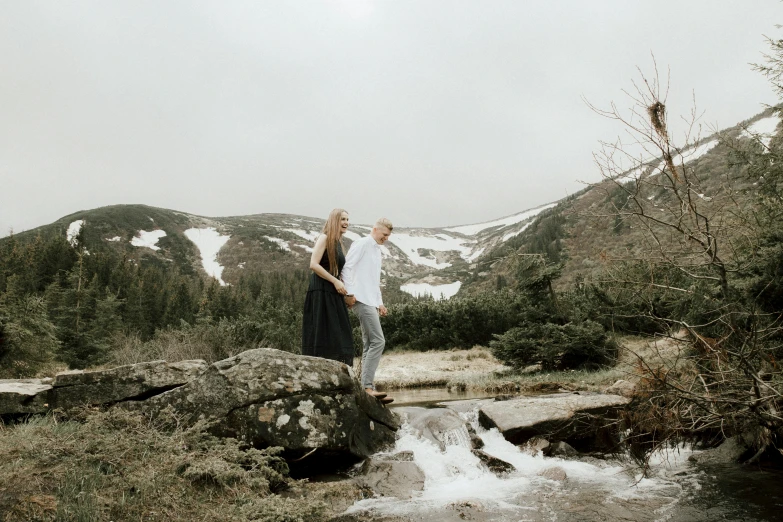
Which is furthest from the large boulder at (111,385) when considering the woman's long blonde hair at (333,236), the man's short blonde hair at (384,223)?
the man's short blonde hair at (384,223)

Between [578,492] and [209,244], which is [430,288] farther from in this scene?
[578,492]

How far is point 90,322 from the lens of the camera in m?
26.0

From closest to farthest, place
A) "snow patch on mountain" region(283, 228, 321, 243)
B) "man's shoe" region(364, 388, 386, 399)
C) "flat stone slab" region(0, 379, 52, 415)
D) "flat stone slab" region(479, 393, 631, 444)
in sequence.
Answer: "flat stone slab" region(0, 379, 52, 415)
"man's shoe" region(364, 388, 386, 399)
"flat stone slab" region(479, 393, 631, 444)
"snow patch on mountain" region(283, 228, 321, 243)

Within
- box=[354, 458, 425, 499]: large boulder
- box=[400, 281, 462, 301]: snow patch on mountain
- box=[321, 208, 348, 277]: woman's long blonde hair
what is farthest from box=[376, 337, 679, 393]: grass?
box=[400, 281, 462, 301]: snow patch on mountain

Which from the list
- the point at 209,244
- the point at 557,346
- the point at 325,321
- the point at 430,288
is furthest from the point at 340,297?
the point at 209,244

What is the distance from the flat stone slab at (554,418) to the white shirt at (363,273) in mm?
2522

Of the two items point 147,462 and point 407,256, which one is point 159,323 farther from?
point 407,256

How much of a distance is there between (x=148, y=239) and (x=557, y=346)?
99294 millimetres

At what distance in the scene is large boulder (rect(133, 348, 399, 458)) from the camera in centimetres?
467

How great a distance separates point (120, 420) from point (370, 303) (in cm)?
289

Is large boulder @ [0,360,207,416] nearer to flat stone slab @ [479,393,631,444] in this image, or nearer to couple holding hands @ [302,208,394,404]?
couple holding hands @ [302,208,394,404]

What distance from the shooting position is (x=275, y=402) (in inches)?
189

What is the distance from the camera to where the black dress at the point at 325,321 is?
5.77 meters

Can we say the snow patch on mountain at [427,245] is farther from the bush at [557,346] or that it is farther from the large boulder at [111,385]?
the large boulder at [111,385]
